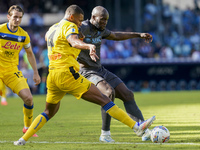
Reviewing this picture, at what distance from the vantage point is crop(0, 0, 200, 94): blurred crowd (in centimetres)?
2306

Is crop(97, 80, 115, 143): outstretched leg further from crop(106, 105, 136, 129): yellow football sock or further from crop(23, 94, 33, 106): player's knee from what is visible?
crop(23, 94, 33, 106): player's knee

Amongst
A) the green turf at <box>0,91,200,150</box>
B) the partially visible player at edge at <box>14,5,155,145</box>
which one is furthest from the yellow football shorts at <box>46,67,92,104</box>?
the green turf at <box>0,91,200,150</box>

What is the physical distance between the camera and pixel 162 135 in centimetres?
625

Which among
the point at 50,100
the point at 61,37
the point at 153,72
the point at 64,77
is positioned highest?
the point at 61,37

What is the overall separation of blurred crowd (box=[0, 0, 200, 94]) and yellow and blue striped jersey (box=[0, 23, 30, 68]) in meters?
13.2

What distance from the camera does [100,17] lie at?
709 centimetres

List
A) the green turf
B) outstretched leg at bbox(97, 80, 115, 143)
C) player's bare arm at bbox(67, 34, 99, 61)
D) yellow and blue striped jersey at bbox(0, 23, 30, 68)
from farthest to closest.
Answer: yellow and blue striped jersey at bbox(0, 23, 30, 68) < outstretched leg at bbox(97, 80, 115, 143) < the green turf < player's bare arm at bbox(67, 34, 99, 61)

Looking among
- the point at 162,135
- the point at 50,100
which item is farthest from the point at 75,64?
the point at 162,135

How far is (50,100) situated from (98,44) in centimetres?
158

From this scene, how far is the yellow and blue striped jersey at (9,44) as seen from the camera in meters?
7.66

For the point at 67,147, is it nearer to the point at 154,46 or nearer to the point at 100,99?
the point at 100,99

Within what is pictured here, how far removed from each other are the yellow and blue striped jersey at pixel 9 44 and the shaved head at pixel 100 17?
1.47 metres

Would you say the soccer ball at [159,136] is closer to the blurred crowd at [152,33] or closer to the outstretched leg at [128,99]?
the outstretched leg at [128,99]

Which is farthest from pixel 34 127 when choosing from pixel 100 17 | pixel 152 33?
pixel 152 33
